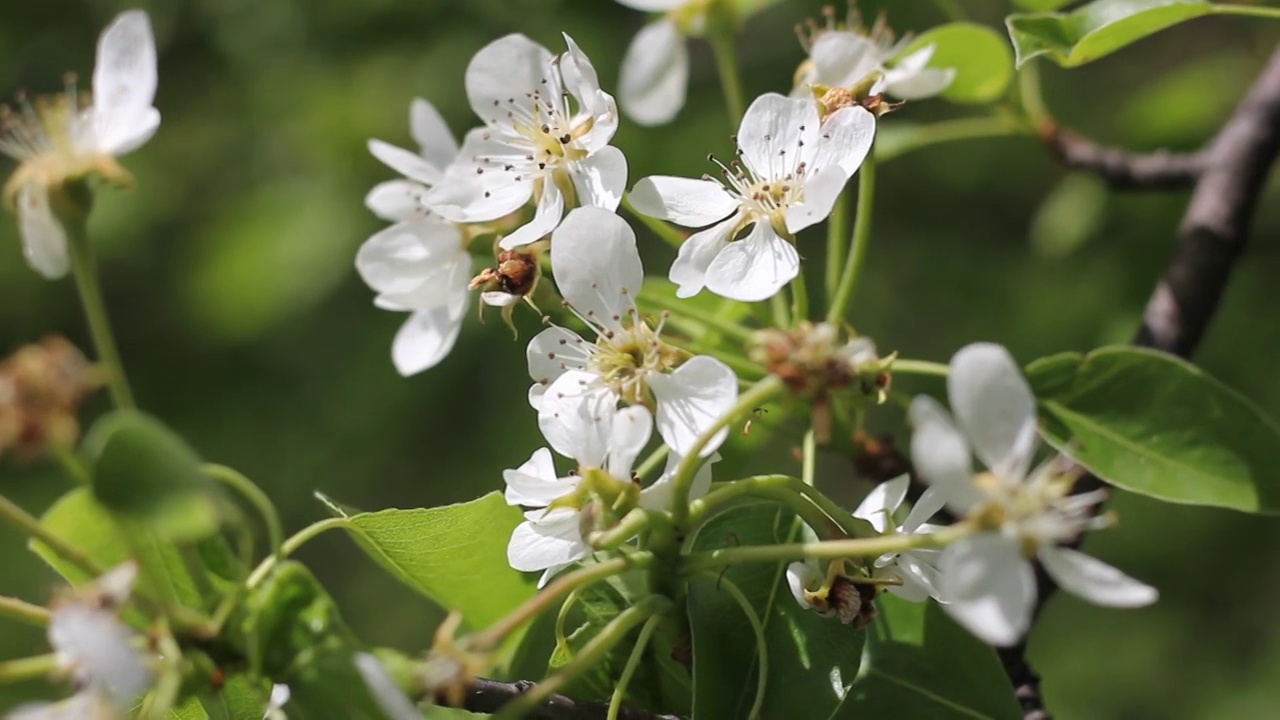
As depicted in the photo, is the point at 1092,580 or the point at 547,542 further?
the point at 547,542

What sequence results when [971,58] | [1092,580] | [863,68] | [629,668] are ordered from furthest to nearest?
[971,58] → [863,68] → [629,668] → [1092,580]

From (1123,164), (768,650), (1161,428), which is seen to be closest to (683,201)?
(768,650)

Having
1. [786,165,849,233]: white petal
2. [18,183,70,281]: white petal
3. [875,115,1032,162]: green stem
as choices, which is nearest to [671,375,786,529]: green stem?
[786,165,849,233]: white petal

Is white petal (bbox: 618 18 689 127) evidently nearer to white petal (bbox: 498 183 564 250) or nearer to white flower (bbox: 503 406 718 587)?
white petal (bbox: 498 183 564 250)

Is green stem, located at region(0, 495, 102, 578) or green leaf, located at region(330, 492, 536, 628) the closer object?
green stem, located at region(0, 495, 102, 578)

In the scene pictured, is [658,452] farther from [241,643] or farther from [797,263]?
[241,643]

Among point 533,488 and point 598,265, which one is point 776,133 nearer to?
point 598,265
